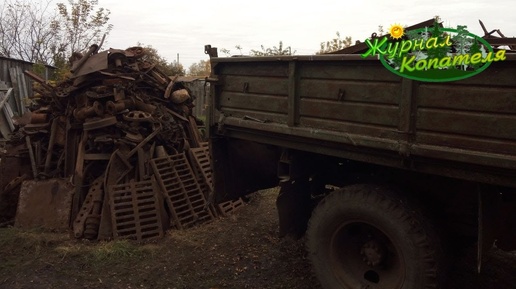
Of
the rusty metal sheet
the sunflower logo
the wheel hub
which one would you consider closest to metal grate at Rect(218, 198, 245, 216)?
the rusty metal sheet

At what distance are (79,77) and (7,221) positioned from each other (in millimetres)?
2230

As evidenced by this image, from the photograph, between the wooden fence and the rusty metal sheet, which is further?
the wooden fence

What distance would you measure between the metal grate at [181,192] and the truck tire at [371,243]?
2.59 metres

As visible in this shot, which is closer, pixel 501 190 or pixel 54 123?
pixel 501 190

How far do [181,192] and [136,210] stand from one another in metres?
0.72

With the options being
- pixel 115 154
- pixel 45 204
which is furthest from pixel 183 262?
pixel 45 204

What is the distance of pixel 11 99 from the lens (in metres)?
13.1

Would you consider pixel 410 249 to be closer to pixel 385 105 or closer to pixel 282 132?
pixel 385 105

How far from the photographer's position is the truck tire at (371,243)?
115 inches

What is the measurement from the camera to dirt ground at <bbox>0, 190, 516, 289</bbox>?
13.4ft

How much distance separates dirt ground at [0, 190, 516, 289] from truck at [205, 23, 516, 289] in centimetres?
62

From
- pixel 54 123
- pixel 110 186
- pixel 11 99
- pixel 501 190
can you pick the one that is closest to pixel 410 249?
pixel 501 190

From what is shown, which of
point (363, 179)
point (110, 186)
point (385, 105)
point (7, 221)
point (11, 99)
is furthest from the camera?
point (11, 99)

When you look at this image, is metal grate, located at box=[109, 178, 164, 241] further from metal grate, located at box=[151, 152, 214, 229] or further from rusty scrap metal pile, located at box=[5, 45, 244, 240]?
metal grate, located at box=[151, 152, 214, 229]
